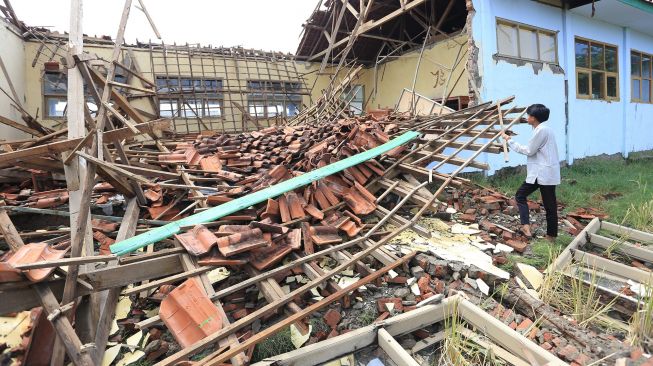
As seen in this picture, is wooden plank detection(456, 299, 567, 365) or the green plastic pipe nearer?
wooden plank detection(456, 299, 567, 365)

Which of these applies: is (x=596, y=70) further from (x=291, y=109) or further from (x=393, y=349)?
(x=393, y=349)

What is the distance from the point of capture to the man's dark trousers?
4.22 metres

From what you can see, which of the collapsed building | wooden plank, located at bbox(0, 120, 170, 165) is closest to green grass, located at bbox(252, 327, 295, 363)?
the collapsed building

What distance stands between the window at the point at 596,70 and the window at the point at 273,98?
26.3ft

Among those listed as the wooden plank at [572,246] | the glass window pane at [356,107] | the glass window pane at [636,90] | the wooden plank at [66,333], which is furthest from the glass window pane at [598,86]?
the wooden plank at [66,333]

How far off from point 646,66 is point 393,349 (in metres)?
14.1

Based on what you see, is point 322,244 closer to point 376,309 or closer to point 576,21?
point 376,309

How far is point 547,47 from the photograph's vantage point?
8344mm

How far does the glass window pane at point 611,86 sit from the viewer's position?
9727 millimetres

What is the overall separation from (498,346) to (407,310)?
71 centimetres

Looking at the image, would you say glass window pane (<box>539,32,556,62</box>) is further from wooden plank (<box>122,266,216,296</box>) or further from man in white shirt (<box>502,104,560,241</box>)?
wooden plank (<box>122,266,216,296</box>)

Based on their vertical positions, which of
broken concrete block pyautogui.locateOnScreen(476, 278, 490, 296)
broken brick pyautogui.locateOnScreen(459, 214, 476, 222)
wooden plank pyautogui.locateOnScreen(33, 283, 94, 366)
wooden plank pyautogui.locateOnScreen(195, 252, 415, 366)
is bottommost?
broken concrete block pyautogui.locateOnScreen(476, 278, 490, 296)

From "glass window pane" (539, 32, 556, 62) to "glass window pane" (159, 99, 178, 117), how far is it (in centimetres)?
978

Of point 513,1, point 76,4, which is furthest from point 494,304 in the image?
point 513,1
